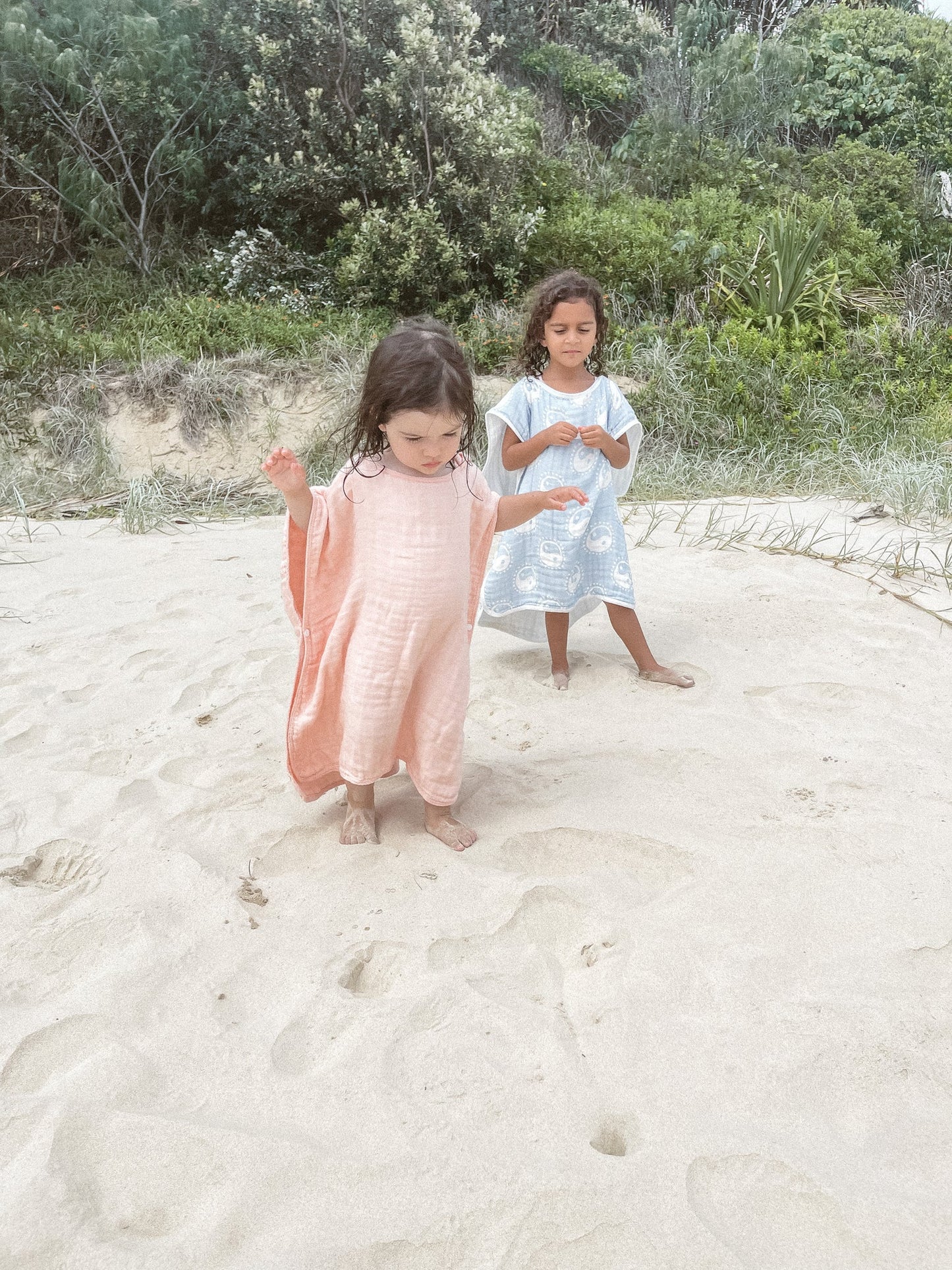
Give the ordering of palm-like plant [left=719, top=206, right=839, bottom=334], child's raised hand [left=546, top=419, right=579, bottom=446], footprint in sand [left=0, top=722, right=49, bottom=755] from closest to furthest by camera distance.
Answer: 1. footprint in sand [left=0, top=722, right=49, bottom=755]
2. child's raised hand [left=546, top=419, right=579, bottom=446]
3. palm-like plant [left=719, top=206, right=839, bottom=334]

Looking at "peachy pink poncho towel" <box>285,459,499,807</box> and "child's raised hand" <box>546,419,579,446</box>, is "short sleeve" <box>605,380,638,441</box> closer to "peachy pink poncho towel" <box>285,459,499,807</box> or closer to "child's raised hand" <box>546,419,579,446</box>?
"child's raised hand" <box>546,419,579,446</box>

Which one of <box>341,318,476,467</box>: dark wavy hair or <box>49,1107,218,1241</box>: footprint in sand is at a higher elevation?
<box>341,318,476,467</box>: dark wavy hair

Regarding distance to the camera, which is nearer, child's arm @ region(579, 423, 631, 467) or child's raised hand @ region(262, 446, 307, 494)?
child's raised hand @ region(262, 446, 307, 494)

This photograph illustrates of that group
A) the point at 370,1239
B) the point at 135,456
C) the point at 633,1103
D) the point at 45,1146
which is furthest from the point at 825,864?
the point at 135,456

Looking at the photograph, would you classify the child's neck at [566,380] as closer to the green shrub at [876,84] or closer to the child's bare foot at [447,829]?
the child's bare foot at [447,829]

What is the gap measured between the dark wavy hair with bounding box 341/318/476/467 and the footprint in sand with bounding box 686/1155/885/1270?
5.16 feet

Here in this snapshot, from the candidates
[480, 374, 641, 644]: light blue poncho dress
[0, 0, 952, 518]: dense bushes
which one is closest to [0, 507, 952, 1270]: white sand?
[480, 374, 641, 644]: light blue poncho dress

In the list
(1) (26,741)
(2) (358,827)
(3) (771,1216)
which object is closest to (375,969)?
(2) (358,827)

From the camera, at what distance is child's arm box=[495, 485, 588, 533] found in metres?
2.48

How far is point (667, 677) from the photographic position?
3533mm

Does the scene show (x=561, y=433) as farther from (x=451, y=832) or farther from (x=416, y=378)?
(x=451, y=832)

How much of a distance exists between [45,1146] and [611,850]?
1384 millimetres

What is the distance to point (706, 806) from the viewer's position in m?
2.71

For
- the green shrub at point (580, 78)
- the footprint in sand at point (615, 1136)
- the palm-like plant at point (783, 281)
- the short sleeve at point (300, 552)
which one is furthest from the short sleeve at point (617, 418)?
the green shrub at point (580, 78)
